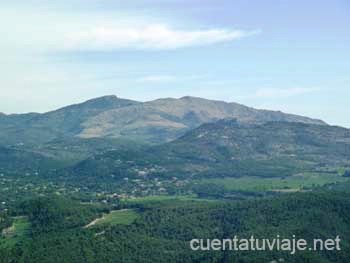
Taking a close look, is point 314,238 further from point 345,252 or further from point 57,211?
point 57,211

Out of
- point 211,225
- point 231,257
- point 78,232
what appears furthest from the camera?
point 211,225

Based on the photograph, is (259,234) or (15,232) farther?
A: (15,232)

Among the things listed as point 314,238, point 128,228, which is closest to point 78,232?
point 128,228

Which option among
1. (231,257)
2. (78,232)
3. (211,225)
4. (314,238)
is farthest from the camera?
(211,225)

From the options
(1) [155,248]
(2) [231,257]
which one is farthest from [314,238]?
(1) [155,248]

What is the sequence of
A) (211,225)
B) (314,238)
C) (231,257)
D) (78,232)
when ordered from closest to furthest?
(231,257) → (314,238) → (78,232) → (211,225)

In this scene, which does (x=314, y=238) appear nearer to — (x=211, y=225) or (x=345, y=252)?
(x=345, y=252)
